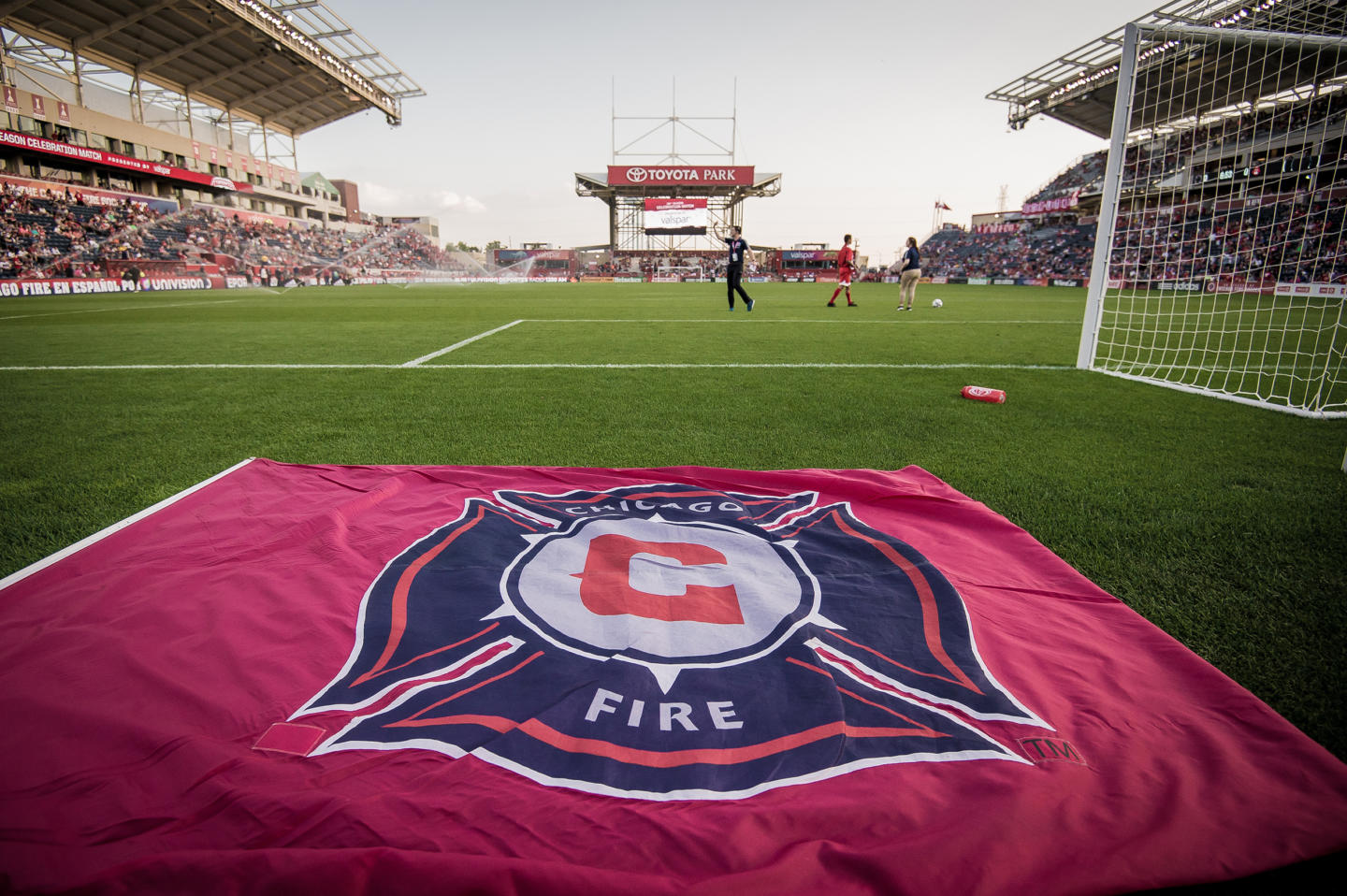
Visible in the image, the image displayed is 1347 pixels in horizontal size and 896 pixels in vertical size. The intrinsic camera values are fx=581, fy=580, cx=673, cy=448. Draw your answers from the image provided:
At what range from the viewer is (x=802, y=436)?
3.23 meters

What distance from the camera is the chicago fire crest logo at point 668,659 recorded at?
110 centimetres

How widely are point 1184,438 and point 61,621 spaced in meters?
4.73

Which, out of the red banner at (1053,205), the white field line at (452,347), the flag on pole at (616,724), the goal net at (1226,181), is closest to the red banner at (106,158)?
the white field line at (452,347)

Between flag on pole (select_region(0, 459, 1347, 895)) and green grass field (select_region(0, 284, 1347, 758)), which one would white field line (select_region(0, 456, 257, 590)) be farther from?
green grass field (select_region(0, 284, 1347, 758))

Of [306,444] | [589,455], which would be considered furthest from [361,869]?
[306,444]

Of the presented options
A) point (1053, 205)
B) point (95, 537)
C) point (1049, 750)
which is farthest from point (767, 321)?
point (1053, 205)

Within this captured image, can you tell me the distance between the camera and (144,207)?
27.8 metres

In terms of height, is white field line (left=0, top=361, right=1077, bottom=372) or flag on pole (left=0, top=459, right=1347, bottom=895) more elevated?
white field line (left=0, top=361, right=1077, bottom=372)

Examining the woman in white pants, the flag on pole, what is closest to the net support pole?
the flag on pole

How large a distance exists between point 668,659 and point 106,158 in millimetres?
37708

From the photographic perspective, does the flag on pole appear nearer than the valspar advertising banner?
Yes

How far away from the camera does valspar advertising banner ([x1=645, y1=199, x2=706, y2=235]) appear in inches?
1674

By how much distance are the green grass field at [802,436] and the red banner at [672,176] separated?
132 feet

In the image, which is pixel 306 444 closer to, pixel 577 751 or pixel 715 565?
pixel 715 565
